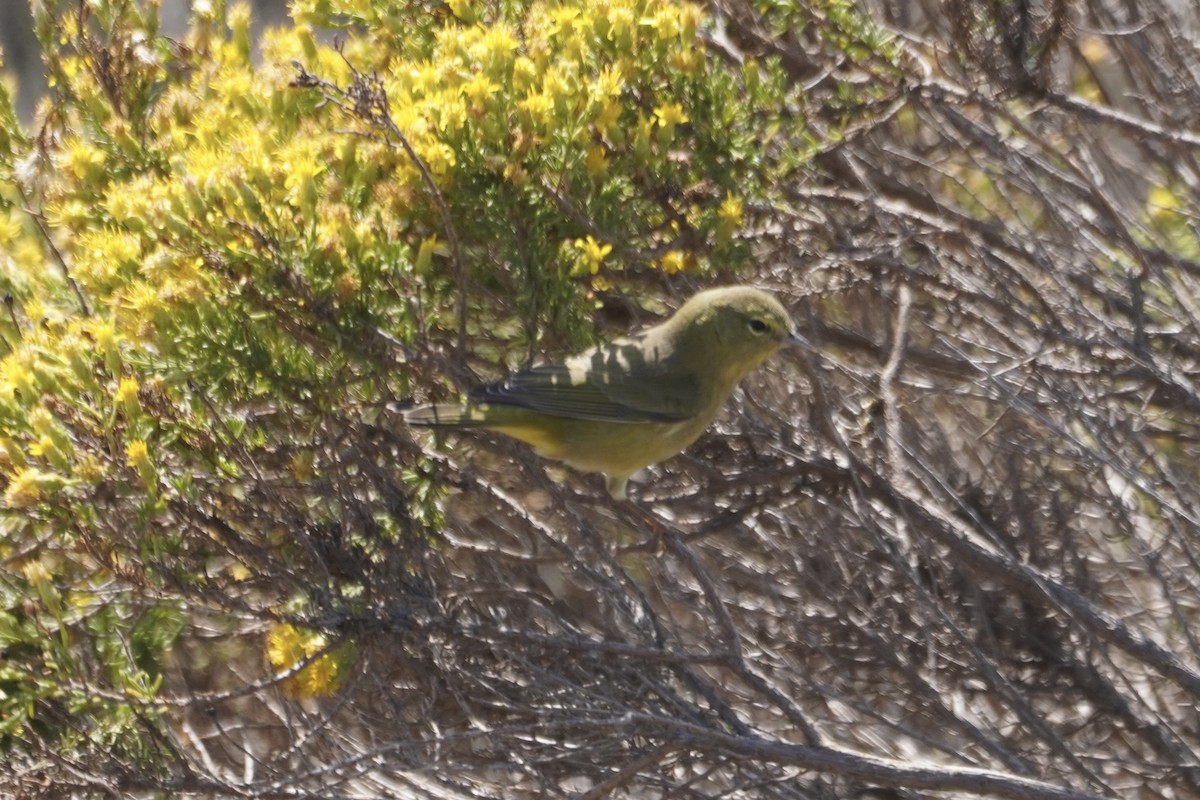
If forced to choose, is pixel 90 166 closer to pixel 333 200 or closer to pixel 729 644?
pixel 333 200

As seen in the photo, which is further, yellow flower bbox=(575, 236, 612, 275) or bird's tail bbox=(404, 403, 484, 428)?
bird's tail bbox=(404, 403, 484, 428)

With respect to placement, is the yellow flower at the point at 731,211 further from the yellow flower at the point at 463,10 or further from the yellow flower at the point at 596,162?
the yellow flower at the point at 463,10

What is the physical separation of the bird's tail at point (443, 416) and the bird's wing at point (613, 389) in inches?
9.7

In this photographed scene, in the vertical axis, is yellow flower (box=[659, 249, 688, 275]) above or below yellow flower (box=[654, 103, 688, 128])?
below

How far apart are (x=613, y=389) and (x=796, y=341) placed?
562 mm

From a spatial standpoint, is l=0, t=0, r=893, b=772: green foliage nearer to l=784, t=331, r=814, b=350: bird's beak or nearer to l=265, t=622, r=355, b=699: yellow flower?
l=265, t=622, r=355, b=699: yellow flower

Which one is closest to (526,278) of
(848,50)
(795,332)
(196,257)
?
(196,257)

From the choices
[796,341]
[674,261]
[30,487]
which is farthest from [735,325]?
[30,487]

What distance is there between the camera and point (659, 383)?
4129mm

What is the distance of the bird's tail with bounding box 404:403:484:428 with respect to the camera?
3375 mm

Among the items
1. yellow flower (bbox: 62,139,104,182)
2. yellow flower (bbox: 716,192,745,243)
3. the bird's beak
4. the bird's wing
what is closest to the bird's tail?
the bird's wing

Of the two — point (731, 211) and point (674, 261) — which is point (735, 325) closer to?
point (674, 261)

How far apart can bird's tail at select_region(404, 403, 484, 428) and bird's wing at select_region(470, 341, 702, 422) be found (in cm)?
25

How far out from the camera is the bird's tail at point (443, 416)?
3.38 metres
